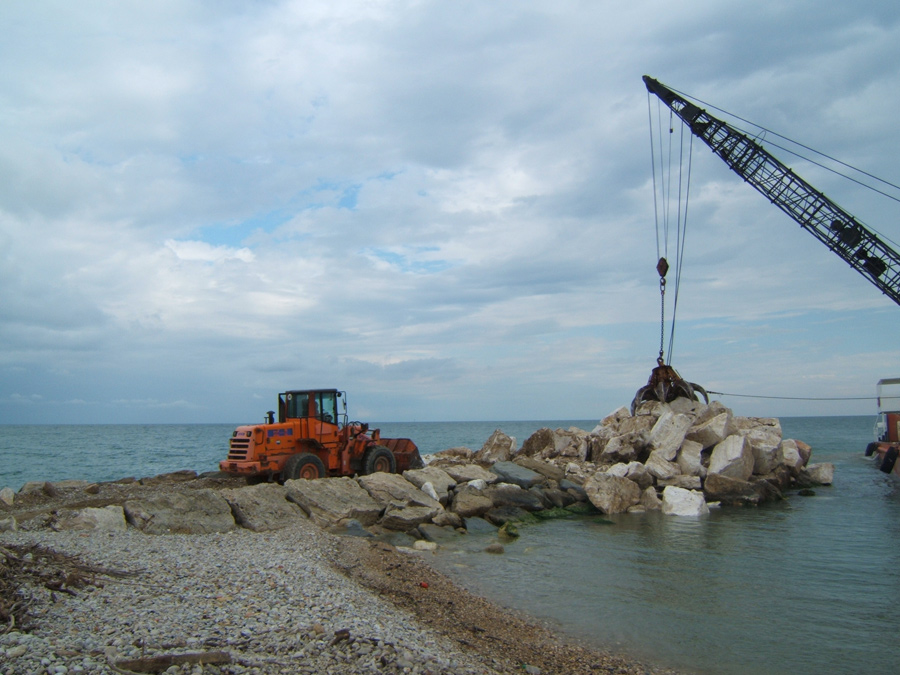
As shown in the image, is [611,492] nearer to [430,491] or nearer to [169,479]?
[430,491]

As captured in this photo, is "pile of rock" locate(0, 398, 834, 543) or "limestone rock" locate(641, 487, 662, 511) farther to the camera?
"limestone rock" locate(641, 487, 662, 511)

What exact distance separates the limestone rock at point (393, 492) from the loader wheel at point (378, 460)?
1.58 m

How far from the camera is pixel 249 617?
5684 mm

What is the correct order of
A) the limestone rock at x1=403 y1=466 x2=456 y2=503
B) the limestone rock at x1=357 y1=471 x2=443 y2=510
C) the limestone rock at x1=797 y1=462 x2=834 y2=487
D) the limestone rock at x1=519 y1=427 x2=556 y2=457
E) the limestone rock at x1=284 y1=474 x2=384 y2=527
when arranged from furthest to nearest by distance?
1. the limestone rock at x1=797 y1=462 x2=834 y2=487
2. the limestone rock at x1=519 y1=427 x2=556 y2=457
3. the limestone rock at x1=403 y1=466 x2=456 y2=503
4. the limestone rock at x1=357 y1=471 x2=443 y2=510
5. the limestone rock at x1=284 y1=474 x2=384 y2=527

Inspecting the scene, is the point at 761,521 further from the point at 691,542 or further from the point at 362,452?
the point at 362,452

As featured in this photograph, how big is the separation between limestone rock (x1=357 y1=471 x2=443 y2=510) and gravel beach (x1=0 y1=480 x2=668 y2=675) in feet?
12.7

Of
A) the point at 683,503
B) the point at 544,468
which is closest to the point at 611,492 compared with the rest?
the point at 683,503

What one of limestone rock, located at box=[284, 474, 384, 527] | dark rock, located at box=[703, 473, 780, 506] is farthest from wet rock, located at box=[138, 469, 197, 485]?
dark rock, located at box=[703, 473, 780, 506]

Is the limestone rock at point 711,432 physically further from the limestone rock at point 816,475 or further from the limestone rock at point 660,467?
the limestone rock at point 816,475

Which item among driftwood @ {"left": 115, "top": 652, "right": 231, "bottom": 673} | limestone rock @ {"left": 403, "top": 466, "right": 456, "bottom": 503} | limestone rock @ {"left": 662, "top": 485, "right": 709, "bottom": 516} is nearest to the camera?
driftwood @ {"left": 115, "top": 652, "right": 231, "bottom": 673}

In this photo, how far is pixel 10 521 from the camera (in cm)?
917

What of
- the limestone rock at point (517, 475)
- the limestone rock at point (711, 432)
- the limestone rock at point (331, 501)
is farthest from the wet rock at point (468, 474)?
the limestone rock at point (711, 432)

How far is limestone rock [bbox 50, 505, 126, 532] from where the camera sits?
9.38 m

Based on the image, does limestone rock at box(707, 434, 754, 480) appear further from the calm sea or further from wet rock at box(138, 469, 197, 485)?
wet rock at box(138, 469, 197, 485)
